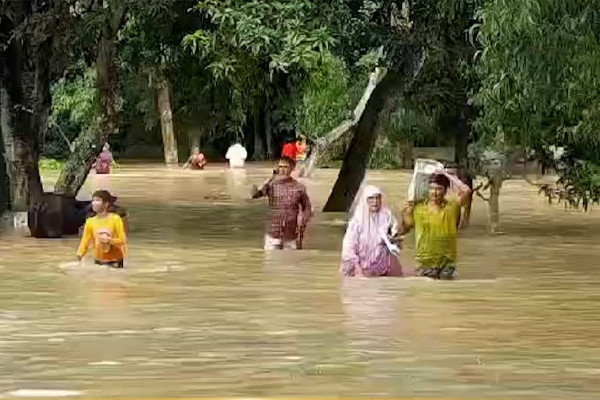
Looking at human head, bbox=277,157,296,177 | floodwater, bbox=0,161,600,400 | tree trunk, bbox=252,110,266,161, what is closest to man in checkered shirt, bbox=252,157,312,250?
human head, bbox=277,157,296,177

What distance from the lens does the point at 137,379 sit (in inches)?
346

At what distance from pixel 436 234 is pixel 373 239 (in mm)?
656

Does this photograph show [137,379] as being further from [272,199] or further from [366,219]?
[272,199]

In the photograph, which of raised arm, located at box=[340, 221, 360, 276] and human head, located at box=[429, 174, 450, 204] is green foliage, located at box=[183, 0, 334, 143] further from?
Answer: raised arm, located at box=[340, 221, 360, 276]

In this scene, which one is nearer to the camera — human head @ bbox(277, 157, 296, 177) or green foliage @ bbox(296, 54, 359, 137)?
human head @ bbox(277, 157, 296, 177)

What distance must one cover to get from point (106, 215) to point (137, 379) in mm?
6648

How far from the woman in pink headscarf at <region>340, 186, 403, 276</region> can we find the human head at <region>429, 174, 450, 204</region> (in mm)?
526

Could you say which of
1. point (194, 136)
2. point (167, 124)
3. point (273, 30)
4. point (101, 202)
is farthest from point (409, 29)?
point (194, 136)

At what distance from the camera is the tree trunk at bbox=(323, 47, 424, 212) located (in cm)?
2481

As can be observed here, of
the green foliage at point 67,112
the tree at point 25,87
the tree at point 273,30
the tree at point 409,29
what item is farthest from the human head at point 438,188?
the green foliage at point 67,112

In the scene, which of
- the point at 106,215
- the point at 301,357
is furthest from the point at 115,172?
the point at 301,357

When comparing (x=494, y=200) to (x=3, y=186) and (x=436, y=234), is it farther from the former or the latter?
(x=436, y=234)

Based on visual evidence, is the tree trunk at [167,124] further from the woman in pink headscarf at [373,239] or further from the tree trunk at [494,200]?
the woman in pink headscarf at [373,239]

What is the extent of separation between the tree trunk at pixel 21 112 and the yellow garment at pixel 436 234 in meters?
8.48
